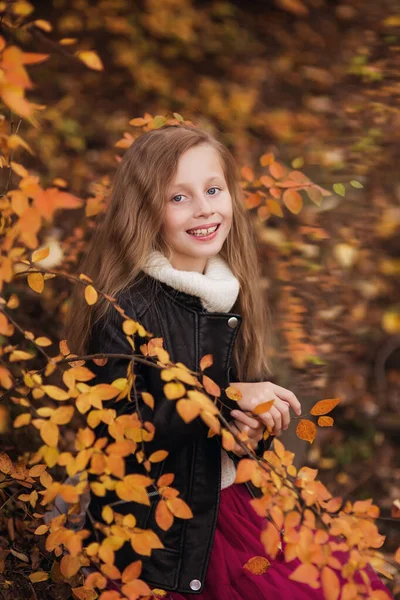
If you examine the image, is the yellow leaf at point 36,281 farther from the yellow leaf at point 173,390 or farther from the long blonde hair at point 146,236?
the yellow leaf at point 173,390

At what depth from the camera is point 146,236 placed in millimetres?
2004

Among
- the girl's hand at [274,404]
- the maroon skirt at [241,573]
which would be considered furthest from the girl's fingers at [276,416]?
the maroon skirt at [241,573]

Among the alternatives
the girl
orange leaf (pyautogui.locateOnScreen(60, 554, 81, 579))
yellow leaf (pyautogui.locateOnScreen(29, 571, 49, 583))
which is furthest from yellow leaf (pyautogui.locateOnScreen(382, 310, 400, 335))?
orange leaf (pyautogui.locateOnScreen(60, 554, 81, 579))

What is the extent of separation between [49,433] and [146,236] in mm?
736

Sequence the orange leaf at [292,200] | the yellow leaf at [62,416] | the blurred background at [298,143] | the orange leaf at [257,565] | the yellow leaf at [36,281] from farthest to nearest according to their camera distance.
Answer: the blurred background at [298,143] → the orange leaf at [292,200] → the orange leaf at [257,565] → the yellow leaf at [36,281] → the yellow leaf at [62,416]

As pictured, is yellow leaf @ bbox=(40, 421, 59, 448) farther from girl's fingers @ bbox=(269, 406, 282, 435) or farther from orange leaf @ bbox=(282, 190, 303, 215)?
orange leaf @ bbox=(282, 190, 303, 215)

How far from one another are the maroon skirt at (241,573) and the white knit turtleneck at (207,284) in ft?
0.41

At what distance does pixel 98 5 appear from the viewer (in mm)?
5859

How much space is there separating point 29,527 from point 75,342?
2.08 ft

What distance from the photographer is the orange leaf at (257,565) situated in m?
1.77

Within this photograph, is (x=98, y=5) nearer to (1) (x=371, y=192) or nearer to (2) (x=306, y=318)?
(1) (x=371, y=192)

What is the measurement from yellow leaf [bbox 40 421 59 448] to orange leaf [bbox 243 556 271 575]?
2.10ft

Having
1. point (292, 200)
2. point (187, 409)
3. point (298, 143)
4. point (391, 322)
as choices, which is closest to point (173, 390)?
point (187, 409)

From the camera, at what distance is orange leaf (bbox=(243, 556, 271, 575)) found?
1.77 m
